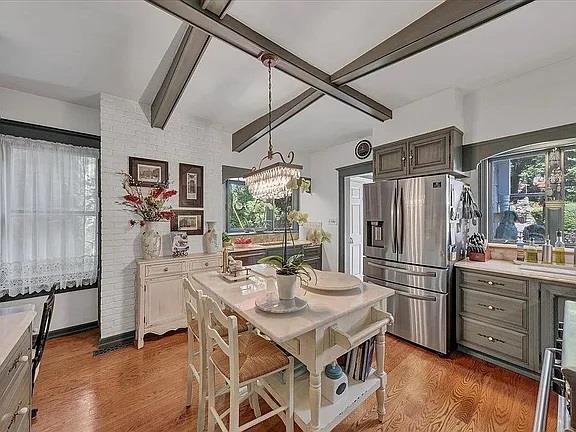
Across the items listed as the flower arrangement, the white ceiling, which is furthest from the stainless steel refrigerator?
the flower arrangement

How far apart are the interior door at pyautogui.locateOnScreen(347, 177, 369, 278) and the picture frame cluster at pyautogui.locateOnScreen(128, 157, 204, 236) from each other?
2653mm


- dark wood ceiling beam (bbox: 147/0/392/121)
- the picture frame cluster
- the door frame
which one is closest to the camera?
dark wood ceiling beam (bbox: 147/0/392/121)

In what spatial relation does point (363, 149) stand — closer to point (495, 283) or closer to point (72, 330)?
point (495, 283)

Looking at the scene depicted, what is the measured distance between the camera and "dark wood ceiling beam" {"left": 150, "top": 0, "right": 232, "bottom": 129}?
182cm

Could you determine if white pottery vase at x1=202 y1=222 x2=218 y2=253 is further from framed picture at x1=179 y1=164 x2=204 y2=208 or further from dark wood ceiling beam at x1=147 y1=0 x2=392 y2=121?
dark wood ceiling beam at x1=147 y1=0 x2=392 y2=121

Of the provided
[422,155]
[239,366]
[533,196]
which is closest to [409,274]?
[422,155]

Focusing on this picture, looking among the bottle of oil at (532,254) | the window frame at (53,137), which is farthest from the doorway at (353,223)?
the window frame at (53,137)

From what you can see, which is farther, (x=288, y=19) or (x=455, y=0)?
(x=288, y=19)

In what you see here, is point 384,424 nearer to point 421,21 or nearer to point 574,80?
point 421,21

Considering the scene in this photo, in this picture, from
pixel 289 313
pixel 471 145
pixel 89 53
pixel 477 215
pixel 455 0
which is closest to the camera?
pixel 289 313

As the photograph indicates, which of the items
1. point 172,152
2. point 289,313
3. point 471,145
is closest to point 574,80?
point 471,145

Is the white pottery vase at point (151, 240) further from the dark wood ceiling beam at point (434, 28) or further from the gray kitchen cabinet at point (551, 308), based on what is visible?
the gray kitchen cabinet at point (551, 308)

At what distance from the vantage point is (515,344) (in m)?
2.45

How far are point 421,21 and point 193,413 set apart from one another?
11.0ft
